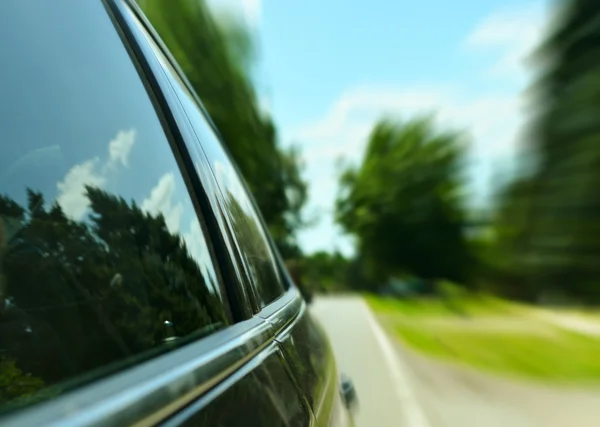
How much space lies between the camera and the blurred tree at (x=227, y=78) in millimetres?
16781

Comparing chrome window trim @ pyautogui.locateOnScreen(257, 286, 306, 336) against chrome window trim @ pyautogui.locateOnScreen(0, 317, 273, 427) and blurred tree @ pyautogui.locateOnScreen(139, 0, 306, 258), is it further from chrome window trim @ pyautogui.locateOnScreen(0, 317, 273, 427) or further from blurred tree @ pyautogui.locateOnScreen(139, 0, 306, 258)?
blurred tree @ pyautogui.locateOnScreen(139, 0, 306, 258)

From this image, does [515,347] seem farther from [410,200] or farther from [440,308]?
[410,200]

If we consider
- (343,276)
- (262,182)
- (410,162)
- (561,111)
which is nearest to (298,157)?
(262,182)

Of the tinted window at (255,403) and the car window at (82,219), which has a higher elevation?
the car window at (82,219)

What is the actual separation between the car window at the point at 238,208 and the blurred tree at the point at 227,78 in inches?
452

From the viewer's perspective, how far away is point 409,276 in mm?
75688

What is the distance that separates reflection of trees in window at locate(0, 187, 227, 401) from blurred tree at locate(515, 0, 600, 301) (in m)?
20.6

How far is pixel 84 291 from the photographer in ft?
4.41

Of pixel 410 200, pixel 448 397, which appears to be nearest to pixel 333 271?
pixel 410 200

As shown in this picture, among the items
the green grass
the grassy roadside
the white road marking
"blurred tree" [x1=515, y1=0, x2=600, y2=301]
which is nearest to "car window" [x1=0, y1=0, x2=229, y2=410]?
the white road marking

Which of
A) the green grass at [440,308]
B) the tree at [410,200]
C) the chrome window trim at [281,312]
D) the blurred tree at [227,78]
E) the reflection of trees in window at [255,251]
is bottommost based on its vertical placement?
the chrome window trim at [281,312]

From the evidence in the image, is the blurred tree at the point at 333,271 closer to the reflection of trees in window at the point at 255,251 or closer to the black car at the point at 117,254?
the reflection of trees in window at the point at 255,251

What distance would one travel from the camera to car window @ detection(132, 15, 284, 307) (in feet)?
6.98

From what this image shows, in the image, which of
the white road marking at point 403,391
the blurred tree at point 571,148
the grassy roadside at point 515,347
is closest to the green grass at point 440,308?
the blurred tree at point 571,148
